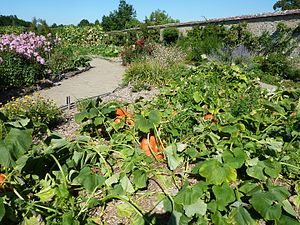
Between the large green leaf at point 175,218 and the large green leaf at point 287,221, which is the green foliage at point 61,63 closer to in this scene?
the large green leaf at point 175,218

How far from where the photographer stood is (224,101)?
4.73 m

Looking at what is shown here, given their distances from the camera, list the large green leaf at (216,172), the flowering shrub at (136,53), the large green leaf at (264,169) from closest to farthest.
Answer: the large green leaf at (216,172)
the large green leaf at (264,169)
the flowering shrub at (136,53)

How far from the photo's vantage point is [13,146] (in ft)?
6.81

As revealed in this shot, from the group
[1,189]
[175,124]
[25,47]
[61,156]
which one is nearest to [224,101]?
[175,124]

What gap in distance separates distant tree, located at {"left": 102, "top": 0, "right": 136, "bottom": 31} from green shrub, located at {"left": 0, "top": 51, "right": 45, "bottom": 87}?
3565 cm

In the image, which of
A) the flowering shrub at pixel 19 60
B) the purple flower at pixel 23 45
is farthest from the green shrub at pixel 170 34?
the flowering shrub at pixel 19 60

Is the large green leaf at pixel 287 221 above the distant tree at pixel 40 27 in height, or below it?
below

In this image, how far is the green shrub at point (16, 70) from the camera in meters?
6.87

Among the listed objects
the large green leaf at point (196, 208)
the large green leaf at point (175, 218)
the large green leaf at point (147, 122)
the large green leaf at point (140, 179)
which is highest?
the large green leaf at point (147, 122)

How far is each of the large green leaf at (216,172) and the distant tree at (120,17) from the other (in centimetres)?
4117

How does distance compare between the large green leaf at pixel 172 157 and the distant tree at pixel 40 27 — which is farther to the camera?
the distant tree at pixel 40 27

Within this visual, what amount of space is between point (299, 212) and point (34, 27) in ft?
83.8

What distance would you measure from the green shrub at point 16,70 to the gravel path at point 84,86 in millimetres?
556

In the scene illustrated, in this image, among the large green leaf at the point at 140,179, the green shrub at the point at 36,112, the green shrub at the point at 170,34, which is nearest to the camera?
the large green leaf at the point at 140,179
